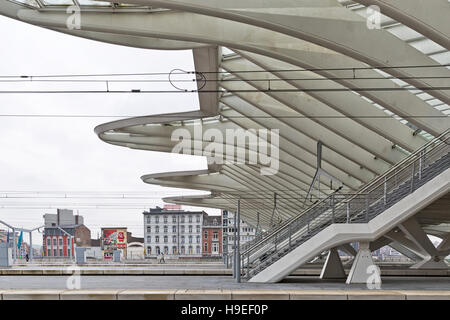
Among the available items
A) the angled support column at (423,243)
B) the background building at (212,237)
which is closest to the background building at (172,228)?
the background building at (212,237)

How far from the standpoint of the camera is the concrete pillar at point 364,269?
1964 centimetres

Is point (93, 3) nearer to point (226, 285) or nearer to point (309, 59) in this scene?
point (309, 59)

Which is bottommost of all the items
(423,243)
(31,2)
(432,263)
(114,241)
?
(432,263)

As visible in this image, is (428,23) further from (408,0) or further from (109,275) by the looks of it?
(109,275)

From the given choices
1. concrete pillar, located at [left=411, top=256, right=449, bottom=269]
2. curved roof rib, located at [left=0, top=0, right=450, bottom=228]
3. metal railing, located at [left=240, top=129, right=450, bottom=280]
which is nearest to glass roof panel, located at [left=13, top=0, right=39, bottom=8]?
curved roof rib, located at [left=0, top=0, right=450, bottom=228]

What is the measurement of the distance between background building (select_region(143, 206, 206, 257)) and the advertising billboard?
2998cm

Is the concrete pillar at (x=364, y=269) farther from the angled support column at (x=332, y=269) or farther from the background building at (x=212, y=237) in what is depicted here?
the background building at (x=212, y=237)

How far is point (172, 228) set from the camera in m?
133

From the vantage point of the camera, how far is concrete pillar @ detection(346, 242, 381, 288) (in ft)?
64.4

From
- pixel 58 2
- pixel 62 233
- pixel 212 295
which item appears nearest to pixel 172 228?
pixel 62 233

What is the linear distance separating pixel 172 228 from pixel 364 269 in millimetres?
114741

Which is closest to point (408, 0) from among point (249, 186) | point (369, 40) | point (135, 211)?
point (369, 40)
